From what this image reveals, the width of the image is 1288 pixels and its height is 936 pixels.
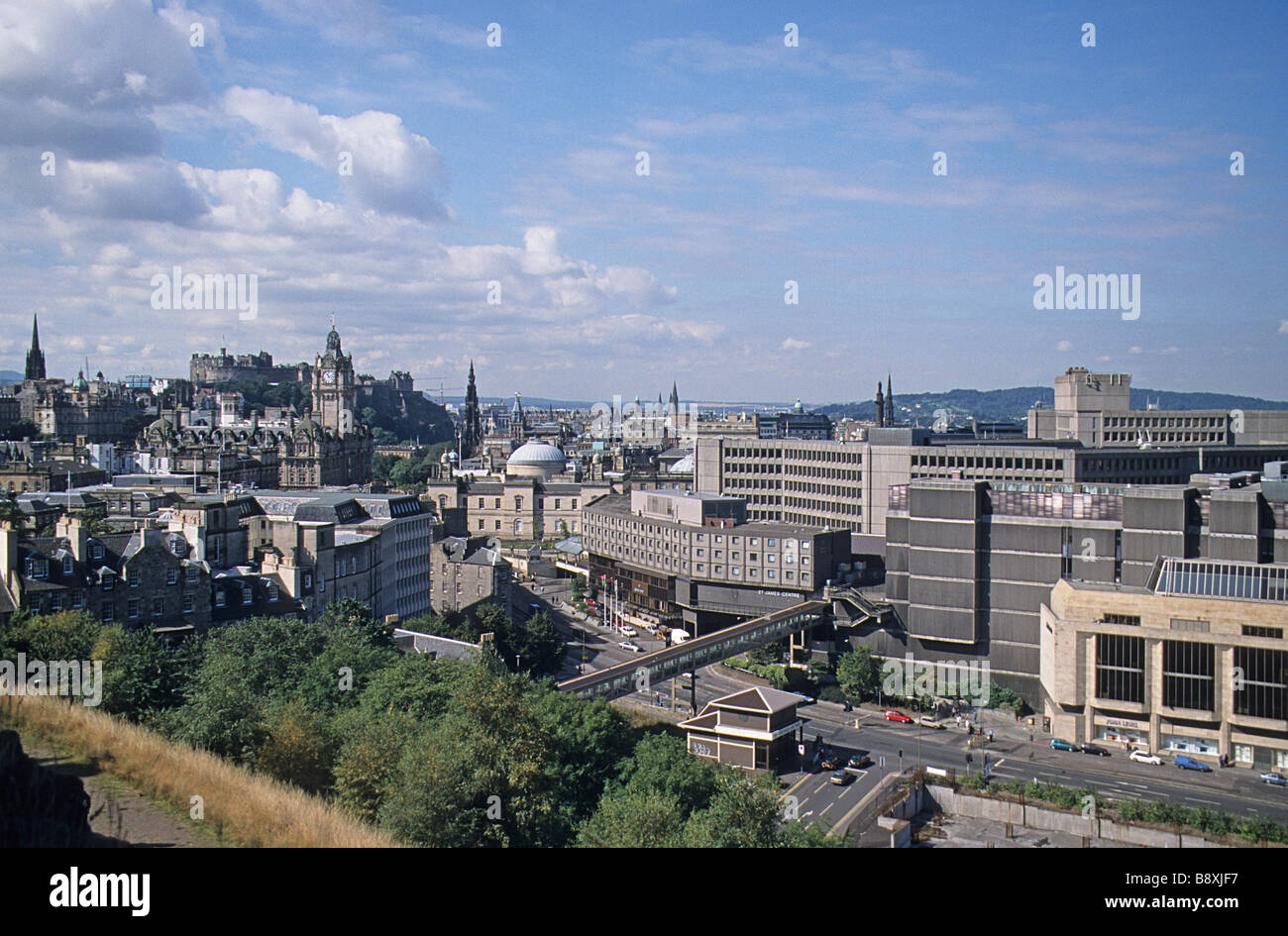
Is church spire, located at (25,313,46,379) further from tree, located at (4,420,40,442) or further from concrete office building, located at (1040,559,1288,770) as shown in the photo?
concrete office building, located at (1040,559,1288,770)

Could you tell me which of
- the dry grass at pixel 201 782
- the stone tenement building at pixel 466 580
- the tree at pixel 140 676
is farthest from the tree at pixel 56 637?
the stone tenement building at pixel 466 580

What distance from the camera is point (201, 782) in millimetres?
12758

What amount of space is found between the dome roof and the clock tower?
20929 millimetres

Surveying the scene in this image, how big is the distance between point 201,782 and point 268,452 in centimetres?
8230

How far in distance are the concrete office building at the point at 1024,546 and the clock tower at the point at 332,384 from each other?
274 ft

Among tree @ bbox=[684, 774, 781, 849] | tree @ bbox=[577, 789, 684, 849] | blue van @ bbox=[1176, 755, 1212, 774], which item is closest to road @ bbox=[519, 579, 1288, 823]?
blue van @ bbox=[1176, 755, 1212, 774]

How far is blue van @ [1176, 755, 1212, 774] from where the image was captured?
117 ft

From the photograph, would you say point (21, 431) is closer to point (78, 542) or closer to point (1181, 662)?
point (78, 542)

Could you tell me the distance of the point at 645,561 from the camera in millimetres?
61531

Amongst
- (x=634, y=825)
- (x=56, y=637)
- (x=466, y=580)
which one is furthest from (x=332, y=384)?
(x=634, y=825)

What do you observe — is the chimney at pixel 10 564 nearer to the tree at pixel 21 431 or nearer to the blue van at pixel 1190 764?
the blue van at pixel 1190 764
